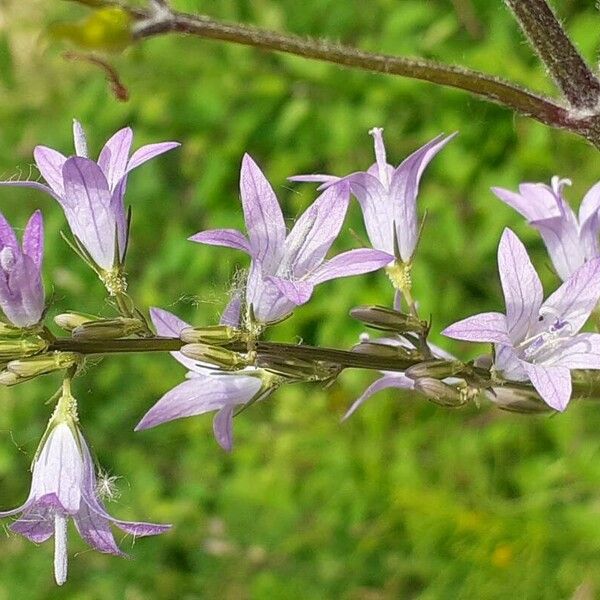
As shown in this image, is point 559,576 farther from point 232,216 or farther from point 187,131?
point 187,131

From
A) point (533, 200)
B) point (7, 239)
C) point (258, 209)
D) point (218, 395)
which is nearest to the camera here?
point (7, 239)

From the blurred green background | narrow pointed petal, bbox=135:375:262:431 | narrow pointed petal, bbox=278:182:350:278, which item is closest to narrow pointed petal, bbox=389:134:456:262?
narrow pointed petal, bbox=278:182:350:278

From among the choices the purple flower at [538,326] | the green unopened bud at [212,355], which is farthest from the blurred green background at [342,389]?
the green unopened bud at [212,355]

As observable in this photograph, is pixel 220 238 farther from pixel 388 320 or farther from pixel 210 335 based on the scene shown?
pixel 388 320

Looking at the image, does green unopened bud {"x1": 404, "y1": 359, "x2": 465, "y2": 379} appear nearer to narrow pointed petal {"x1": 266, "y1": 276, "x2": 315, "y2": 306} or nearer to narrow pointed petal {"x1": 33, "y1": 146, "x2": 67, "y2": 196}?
narrow pointed petal {"x1": 266, "y1": 276, "x2": 315, "y2": 306}

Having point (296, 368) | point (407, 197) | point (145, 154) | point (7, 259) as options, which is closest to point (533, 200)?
point (407, 197)

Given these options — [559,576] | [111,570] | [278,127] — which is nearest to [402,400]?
[559,576]
